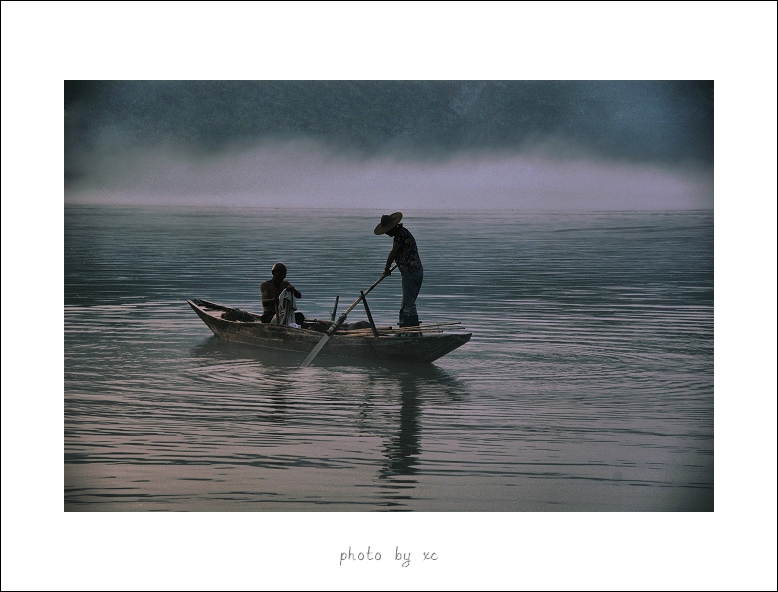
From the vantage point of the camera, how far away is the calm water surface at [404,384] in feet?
16.9

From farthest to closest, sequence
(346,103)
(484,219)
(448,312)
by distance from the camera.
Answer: (484,219), (448,312), (346,103)

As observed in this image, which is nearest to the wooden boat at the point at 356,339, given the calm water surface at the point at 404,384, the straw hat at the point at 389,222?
the calm water surface at the point at 404,384

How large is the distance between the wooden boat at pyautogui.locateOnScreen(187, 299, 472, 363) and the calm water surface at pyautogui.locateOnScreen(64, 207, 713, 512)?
0.10 meters

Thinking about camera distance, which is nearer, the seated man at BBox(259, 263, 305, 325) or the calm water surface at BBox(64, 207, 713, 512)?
the calm water surface at BBox(64, 207, 713, 512)

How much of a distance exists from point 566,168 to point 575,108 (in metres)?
→ 1.12

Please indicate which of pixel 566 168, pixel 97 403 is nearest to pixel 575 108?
pixel 566 168

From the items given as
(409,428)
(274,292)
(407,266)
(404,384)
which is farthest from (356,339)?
(409,428)

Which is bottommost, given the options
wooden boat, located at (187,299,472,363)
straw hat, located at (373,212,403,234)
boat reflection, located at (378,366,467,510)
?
boat reflection, located at (378,366,467,510)

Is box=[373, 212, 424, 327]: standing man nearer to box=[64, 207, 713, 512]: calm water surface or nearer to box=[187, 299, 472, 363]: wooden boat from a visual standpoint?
box=[187, 299, 472, 363]: wooden boat

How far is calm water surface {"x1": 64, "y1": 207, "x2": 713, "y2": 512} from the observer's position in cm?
514

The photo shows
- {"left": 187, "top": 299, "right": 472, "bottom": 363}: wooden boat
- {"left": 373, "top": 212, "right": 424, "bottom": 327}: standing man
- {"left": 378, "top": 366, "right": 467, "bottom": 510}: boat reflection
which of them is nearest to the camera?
{"left": 378, "top": 366, "right": 467, "bottom": 510}: boat reflection

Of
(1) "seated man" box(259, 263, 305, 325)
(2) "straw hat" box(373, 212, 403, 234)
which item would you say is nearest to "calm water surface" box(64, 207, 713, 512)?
(1) "seated man" box(259, 263, 305, 325)

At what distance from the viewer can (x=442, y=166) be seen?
8.78 metres

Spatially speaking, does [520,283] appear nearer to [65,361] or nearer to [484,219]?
[484,219]
